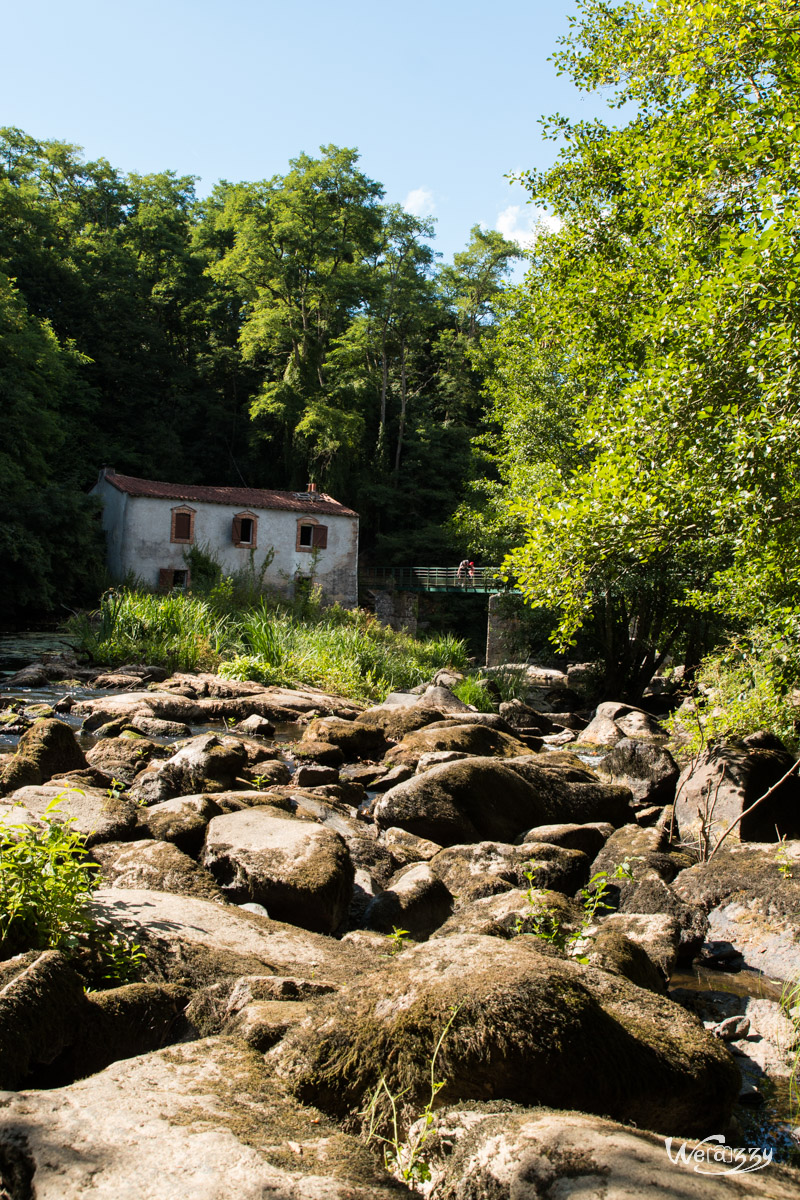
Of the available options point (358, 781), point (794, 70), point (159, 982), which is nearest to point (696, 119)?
point (794, 70)

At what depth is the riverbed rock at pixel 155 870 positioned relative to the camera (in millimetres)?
4574

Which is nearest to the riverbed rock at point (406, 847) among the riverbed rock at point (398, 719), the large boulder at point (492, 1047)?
the large boulder at point (492, 1047)

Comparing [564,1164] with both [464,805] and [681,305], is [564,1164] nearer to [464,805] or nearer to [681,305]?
[464,805]

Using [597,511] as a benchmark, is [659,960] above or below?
below

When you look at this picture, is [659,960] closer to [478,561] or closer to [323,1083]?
[323,1083]

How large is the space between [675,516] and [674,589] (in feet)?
34.8

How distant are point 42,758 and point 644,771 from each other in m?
6.60

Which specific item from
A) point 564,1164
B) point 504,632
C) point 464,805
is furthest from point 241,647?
point 564,1164

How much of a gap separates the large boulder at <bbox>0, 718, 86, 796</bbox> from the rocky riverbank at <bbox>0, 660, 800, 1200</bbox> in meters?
0.02

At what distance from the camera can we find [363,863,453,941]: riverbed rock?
5.03m

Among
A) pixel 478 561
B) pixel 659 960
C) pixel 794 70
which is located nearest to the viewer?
pixel 659 960

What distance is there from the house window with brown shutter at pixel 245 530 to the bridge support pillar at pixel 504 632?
982 cm

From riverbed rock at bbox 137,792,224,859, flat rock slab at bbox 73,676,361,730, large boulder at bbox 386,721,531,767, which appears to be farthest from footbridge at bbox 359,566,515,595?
riverbed rock at bbox 137,792,224,859

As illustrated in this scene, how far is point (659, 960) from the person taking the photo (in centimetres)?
488
